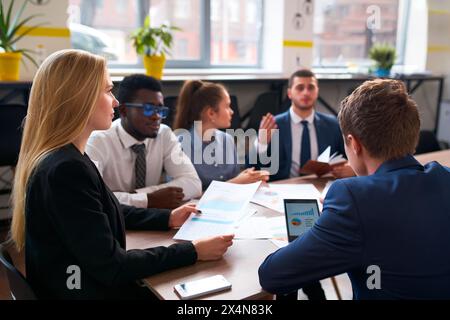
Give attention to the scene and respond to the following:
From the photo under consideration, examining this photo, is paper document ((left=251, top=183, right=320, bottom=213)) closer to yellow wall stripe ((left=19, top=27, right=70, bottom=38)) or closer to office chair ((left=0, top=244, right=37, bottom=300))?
office chair ((left=0, top=244, right=37, bottom=300))

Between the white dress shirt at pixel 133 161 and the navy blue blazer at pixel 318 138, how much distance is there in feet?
2.43

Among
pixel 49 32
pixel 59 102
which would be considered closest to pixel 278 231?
pixel 59 102

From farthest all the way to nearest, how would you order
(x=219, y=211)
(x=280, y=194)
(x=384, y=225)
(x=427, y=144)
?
(x=427, y=144)
(x=280, y=194)
(x=219, y=211)
(x=384, y=225)

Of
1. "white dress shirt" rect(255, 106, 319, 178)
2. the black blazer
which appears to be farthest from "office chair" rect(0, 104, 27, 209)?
the black blazer

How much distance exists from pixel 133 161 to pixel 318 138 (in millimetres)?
1217

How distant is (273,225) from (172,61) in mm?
2747

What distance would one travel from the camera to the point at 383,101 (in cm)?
104

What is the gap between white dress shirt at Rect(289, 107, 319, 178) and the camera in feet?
8.51

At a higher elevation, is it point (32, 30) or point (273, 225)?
point (32, 30)

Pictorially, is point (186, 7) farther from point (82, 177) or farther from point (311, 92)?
point (82, 177)

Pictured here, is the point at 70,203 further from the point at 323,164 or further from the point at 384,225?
the point at 323,164

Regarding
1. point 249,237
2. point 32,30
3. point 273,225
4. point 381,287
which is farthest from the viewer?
point 32,30

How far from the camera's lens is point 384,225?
92cm
